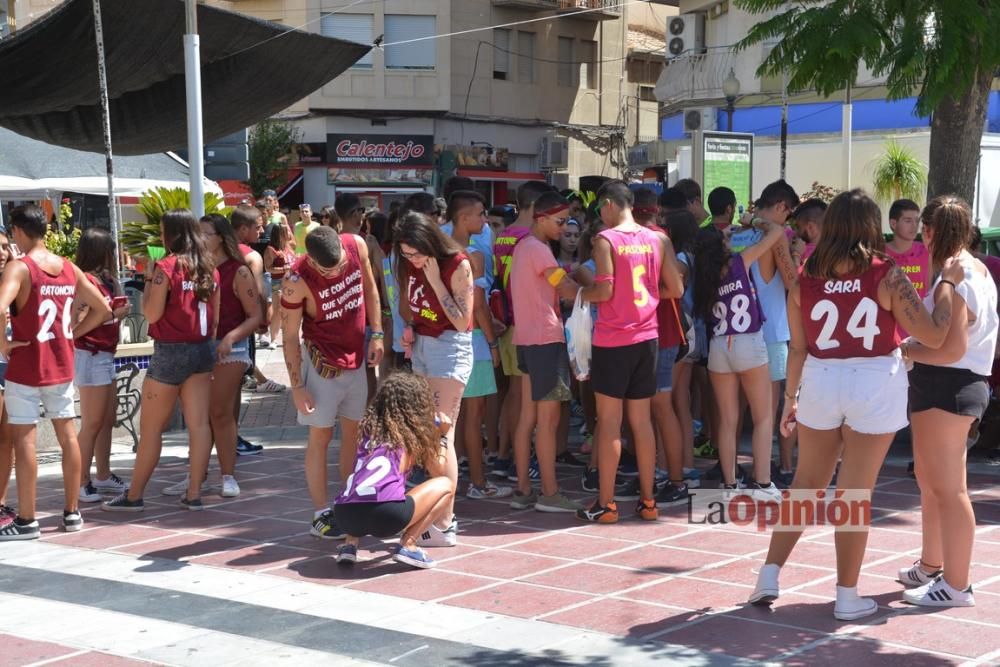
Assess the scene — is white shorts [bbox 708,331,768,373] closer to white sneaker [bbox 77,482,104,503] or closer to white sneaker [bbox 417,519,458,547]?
white sneaker [bbox 417,519,458,547]

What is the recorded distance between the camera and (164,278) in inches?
313

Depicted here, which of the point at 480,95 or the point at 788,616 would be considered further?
the point at 480,95

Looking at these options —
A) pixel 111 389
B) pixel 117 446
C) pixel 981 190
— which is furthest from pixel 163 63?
pixel 981 190

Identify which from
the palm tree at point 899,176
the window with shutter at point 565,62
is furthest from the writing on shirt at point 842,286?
the window with shutter at point 565,62

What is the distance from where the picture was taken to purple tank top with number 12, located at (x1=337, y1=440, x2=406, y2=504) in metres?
6.23

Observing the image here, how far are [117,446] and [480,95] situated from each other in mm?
30000

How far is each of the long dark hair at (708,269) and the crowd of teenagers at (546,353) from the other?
0.05ft

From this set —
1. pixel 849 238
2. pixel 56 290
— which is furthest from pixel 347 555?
pixel 849 238

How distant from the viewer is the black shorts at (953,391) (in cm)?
561

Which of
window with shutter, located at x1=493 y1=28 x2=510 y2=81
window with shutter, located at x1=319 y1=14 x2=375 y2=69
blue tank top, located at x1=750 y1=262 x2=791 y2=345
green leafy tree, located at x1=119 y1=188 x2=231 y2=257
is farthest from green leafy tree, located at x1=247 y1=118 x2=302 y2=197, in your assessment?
blue tank top, located at x1=750 y1=262 x2=791 y2=345

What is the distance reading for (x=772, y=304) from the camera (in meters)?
8.22

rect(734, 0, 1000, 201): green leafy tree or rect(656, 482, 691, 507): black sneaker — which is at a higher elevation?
rect(734, 0, 1000, 201): green leafy tree

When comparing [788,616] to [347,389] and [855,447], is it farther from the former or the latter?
[347,389]

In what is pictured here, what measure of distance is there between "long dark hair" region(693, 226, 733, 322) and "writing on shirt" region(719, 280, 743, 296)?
1.5 inches
